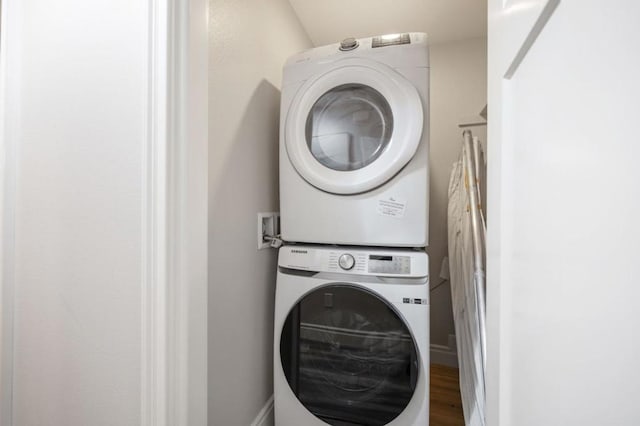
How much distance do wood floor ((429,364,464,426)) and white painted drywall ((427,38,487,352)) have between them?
207mm

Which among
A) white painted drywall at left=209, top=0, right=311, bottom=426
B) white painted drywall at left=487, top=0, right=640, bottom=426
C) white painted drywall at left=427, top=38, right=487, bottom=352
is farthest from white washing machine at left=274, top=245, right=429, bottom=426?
white painted drywall at left=427, top=38, right=487, bottom=352

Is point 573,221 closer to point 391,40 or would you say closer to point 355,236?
point 355,236

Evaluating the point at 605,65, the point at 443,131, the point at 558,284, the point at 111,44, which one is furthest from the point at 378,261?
the point at 443,131

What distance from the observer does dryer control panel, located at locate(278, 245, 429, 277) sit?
42.8 inches

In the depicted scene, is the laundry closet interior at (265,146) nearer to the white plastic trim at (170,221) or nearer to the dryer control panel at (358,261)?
the dryer control panel at (358,261)

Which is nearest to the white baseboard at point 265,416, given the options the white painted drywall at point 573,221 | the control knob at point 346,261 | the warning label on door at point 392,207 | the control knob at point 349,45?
the control knob at point 346,261

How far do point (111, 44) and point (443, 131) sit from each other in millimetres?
1963

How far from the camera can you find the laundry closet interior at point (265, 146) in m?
1.01

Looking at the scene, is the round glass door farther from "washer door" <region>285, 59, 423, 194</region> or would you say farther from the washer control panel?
the washer control panel

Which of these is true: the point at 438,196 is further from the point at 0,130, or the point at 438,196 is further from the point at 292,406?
the point at 0,130

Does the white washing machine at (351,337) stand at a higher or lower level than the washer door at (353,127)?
lower

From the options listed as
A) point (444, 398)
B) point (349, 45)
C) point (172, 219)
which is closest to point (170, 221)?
point (172, 219)

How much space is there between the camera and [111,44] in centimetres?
70

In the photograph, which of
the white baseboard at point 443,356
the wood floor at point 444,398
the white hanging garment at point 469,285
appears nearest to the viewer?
the white hanging garment at point 469,285
